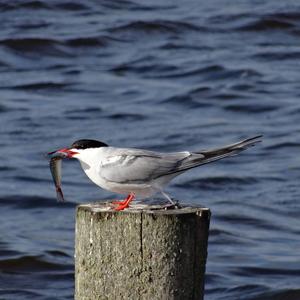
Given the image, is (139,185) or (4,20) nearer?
(139,185)

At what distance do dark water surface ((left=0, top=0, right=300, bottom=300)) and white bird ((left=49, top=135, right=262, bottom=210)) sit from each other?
403cm

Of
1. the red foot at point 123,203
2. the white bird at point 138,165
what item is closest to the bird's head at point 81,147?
the white bird at point 138,165

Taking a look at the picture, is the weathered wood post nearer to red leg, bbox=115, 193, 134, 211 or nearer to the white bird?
red leg, bbox=115, 193, 134, 211

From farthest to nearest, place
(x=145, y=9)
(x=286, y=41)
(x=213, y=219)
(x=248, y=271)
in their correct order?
1. (x=145, y=9)
2. (x=286, y=41)
3. (x=213, y=219)
4. (x=248, y=271)

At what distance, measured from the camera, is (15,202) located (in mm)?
12695

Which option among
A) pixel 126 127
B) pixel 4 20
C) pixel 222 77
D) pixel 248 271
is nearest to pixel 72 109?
pixel 126 127

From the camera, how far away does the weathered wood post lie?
5.50 meters

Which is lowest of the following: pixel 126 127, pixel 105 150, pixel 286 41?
pixel 105 150

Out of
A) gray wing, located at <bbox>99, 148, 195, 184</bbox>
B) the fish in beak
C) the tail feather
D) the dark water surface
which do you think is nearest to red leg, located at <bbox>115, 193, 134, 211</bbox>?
gray wing, located at <bbox>99, 148, 195, 184</bbox>

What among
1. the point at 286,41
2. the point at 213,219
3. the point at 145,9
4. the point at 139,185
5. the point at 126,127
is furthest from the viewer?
the point at 145,9

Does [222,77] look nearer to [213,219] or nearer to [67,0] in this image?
[67,0]

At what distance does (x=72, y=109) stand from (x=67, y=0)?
16.9 feet

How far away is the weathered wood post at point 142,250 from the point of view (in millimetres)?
5504

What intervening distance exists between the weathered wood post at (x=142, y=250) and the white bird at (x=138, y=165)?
14.0 inches
